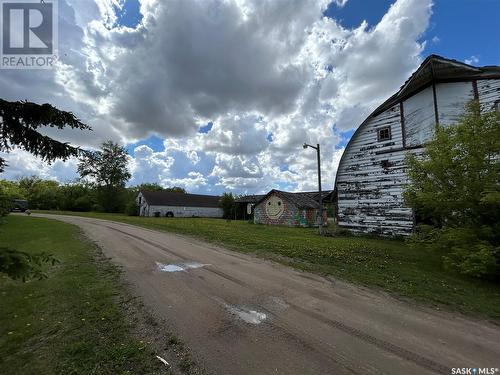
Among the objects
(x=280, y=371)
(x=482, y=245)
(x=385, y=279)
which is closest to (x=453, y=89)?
(x=482, y=245)

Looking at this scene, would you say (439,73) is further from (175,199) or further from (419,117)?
(175,199)

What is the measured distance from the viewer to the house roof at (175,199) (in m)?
52.9

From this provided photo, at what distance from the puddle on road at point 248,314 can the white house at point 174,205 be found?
158ft

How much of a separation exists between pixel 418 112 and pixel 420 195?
844 cm

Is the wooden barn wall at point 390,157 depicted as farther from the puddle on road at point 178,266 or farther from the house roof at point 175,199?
the house roof at point 175,199

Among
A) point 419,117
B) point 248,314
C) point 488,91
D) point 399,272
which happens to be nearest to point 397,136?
point 419,117

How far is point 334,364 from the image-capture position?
11.2 ft

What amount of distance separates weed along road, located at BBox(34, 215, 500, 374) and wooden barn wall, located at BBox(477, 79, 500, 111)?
41.6 feet

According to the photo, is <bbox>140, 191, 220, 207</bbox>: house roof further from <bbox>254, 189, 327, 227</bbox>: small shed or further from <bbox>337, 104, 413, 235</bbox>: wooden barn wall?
<bbox>337, 104, 413, 235</bbox>: wooden barn wall

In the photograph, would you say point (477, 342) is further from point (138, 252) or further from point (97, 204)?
point (97, 204)

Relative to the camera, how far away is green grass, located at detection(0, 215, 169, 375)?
11.0 ft

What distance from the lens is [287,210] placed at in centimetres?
2923

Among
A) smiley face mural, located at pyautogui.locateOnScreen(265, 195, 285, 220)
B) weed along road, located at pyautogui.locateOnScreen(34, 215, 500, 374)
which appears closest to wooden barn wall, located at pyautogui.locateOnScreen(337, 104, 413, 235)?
weed along road, located at pyautogui.locateOnScreen(34, 215, 500, 374)

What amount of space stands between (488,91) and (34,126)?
58.6ft
